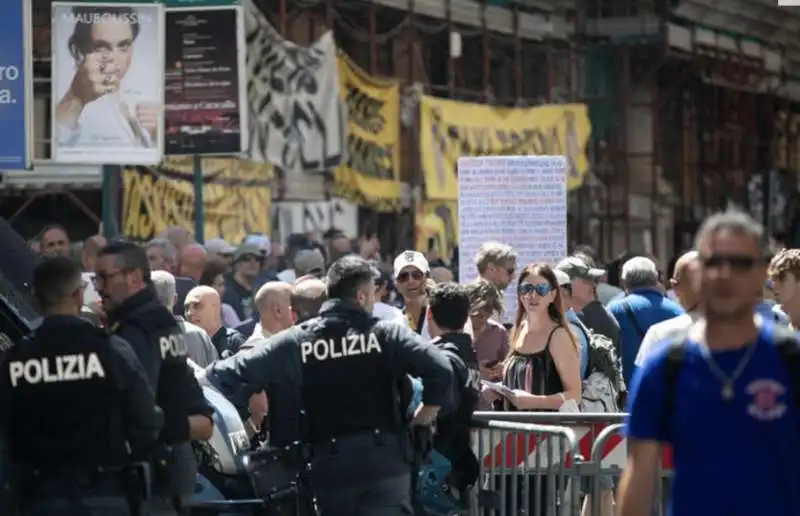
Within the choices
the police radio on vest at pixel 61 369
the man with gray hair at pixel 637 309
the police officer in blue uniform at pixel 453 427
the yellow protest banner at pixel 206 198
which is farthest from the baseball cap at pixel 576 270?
the yellow protest banner at pixel 206 198

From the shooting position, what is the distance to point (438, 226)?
28500 mm

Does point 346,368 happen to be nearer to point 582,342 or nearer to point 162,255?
point 582,342

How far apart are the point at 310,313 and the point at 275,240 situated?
1640 cm

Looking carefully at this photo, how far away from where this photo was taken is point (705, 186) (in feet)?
145

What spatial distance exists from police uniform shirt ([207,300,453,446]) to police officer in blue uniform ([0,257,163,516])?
1109mm

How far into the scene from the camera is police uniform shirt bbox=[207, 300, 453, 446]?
8664 mm

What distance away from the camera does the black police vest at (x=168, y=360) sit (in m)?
8.12

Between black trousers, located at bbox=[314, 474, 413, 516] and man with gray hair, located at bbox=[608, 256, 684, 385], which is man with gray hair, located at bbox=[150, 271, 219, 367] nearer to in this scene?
black trousers, located at bbox=[314, 474, 413, 516]

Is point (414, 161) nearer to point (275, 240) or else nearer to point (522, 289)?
point (275, 240)

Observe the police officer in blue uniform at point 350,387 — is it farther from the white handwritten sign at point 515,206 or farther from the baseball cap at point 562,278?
the white handwritten sign at point 515,206

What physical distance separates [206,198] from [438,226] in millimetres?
5114

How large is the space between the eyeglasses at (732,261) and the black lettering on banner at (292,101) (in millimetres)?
17614

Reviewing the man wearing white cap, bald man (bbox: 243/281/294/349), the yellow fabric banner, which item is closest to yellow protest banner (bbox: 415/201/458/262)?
the yellow fabric banner

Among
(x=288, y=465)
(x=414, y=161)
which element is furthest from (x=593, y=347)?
(x=414, y=161)
